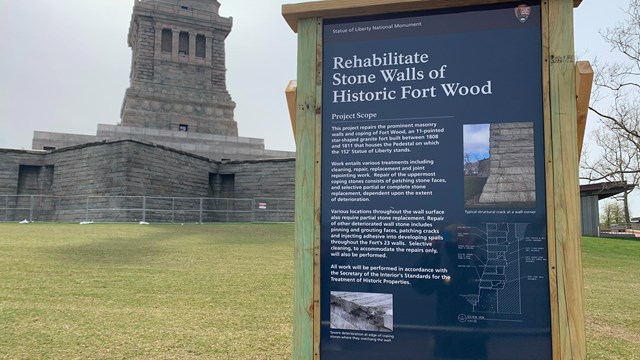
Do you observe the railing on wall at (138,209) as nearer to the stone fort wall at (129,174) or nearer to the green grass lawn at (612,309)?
the stone fort wall at (129,174)

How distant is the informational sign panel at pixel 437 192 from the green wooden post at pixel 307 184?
7 centimetres

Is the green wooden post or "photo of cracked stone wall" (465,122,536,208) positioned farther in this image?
the green wooden post

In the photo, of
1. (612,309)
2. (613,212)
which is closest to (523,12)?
(612,309)

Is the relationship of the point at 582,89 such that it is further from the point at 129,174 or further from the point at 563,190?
the point at 129,174

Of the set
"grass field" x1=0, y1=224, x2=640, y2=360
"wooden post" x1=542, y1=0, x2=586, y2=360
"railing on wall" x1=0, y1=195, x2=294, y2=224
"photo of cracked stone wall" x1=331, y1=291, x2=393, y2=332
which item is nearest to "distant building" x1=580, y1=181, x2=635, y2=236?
"grass field" x1=0, y1=224, x2=640, y2=360

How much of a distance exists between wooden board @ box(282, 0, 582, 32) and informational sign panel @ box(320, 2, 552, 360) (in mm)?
44

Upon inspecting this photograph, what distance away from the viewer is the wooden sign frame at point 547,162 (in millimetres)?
2748

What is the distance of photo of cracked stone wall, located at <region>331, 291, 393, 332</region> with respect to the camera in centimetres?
291

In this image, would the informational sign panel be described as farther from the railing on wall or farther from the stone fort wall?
the stone fort wall

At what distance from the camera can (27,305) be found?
21.5 feet

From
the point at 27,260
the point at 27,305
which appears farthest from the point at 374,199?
the point at 27,260

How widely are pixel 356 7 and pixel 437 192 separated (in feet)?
4.25

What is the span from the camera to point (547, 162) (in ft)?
9.29

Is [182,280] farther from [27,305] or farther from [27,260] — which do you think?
[27,260]
